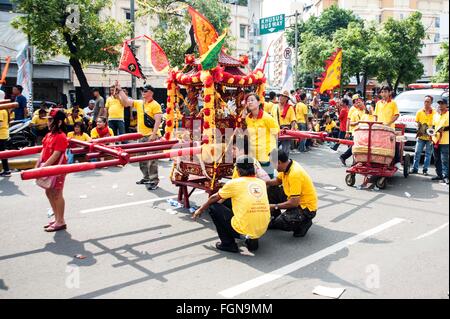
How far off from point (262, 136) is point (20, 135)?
352 inches

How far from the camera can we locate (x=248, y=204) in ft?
17.6

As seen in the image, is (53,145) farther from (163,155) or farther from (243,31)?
(243,31)

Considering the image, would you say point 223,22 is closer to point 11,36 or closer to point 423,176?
point 11,36

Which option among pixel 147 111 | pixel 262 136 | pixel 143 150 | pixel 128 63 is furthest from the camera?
pixel 128 63

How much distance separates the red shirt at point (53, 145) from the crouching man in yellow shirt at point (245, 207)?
2.13 meters

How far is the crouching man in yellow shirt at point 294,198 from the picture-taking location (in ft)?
19.7

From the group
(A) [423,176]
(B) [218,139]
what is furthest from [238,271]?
(A) [423,176]

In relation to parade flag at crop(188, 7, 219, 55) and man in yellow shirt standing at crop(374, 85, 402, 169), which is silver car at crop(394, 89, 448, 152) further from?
parade flag at crop(188, 7, 219, 55)

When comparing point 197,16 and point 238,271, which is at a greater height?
point 197,16

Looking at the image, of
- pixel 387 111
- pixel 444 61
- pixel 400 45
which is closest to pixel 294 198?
pixel 444 61

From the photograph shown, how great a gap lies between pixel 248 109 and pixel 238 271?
2.85m
